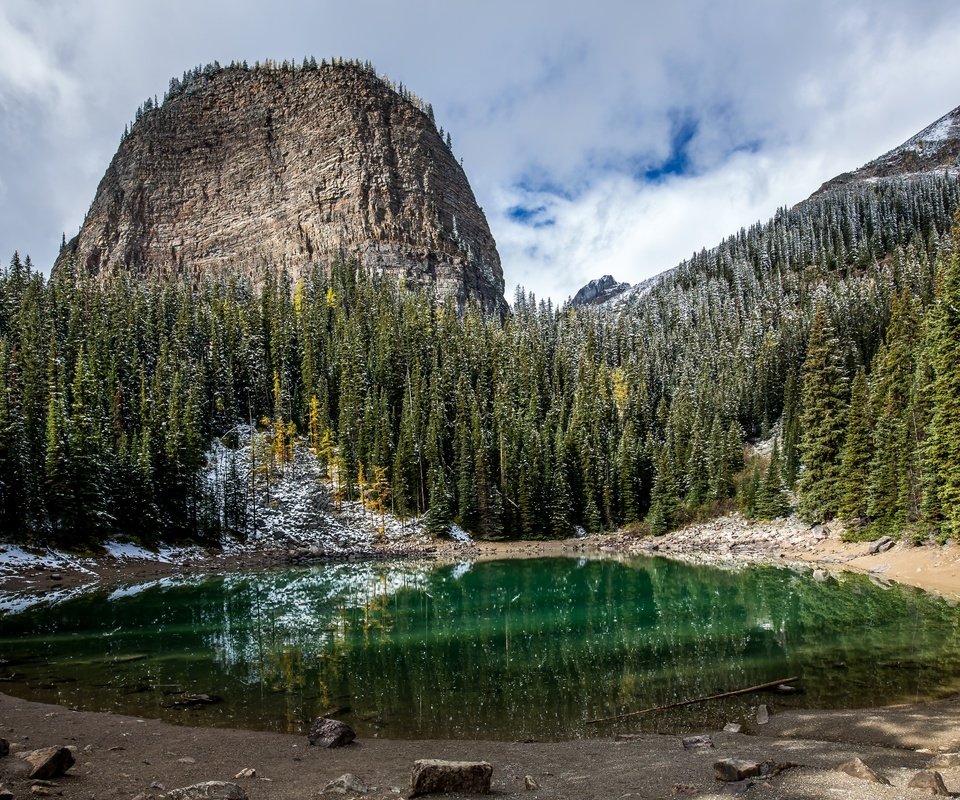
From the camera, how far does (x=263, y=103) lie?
620ft

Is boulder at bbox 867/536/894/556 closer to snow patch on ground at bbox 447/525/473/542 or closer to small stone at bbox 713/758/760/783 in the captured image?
small stone at bbox 713/758/760/783

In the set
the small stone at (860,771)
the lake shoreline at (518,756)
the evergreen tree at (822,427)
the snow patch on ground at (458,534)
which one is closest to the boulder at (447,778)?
the lake shoreline at (518,756)

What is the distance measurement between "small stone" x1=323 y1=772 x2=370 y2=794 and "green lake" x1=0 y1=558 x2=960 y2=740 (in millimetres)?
4375

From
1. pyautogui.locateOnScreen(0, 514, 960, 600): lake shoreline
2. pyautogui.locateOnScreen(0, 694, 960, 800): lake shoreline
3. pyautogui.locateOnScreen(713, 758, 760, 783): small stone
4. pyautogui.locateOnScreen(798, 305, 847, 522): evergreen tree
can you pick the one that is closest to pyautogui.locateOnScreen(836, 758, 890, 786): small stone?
pyautogui.locateOnScreen(0, 694, 960, 800): lake shoreline

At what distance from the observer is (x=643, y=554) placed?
63344 mm

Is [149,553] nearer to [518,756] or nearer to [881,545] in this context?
[518,756]

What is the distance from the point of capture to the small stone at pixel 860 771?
8.09m

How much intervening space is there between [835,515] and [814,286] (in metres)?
113

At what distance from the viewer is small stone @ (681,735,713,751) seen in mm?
11141

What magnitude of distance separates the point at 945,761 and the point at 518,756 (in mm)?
6867

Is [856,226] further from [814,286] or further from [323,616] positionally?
[323,616]

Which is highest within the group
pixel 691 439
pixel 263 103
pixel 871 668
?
pixel 263 103

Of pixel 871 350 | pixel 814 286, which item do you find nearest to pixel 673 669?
pixel 871 350

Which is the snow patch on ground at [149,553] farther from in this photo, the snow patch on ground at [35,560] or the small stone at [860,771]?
the small stone at [860,771]
